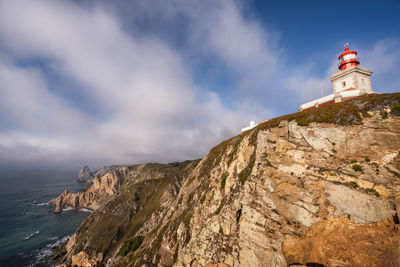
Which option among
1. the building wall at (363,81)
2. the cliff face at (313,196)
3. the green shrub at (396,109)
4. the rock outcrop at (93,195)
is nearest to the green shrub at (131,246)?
the cliff face at (313,196)

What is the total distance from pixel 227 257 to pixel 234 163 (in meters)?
12.5

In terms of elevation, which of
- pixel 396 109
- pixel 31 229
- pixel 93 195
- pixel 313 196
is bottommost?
pixel 31 229

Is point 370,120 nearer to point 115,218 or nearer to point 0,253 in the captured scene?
point 115,218

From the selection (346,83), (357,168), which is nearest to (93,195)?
(357,168)

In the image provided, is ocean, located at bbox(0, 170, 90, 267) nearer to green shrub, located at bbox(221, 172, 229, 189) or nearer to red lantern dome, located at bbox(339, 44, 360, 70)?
green shrub, located at bbox(221, 172, 229, 189)

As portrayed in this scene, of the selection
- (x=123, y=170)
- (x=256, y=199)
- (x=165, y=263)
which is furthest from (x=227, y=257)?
(x=123, y=170)

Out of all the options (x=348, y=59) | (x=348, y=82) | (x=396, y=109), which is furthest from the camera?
(x=348, y=59)

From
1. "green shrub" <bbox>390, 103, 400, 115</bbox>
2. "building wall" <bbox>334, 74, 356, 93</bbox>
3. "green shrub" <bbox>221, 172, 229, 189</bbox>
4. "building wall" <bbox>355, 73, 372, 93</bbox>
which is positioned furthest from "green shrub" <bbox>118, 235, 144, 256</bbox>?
"building wall" <bbox>355, 73, 372, 93</bbox>

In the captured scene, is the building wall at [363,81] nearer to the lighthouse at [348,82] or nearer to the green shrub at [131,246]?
the lighthouse at [348,82]

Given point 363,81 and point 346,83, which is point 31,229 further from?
point 363,81

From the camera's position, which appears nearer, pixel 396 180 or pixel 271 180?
pixel 396 180

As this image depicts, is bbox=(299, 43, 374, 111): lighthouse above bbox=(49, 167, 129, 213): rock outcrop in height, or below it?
above

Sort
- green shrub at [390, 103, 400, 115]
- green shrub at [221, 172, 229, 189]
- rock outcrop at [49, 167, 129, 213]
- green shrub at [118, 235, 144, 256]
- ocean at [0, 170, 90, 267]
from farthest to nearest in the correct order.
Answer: rock outcrop at [49, 167, 129, 213] < ocean at [0, 170, 90, 267] < green shrub at [118, 235, 144, 256] < green shrub at [221, 172, 229, 189] < green shrub at [390, 103, 400, 115]

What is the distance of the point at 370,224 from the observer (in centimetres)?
1279
